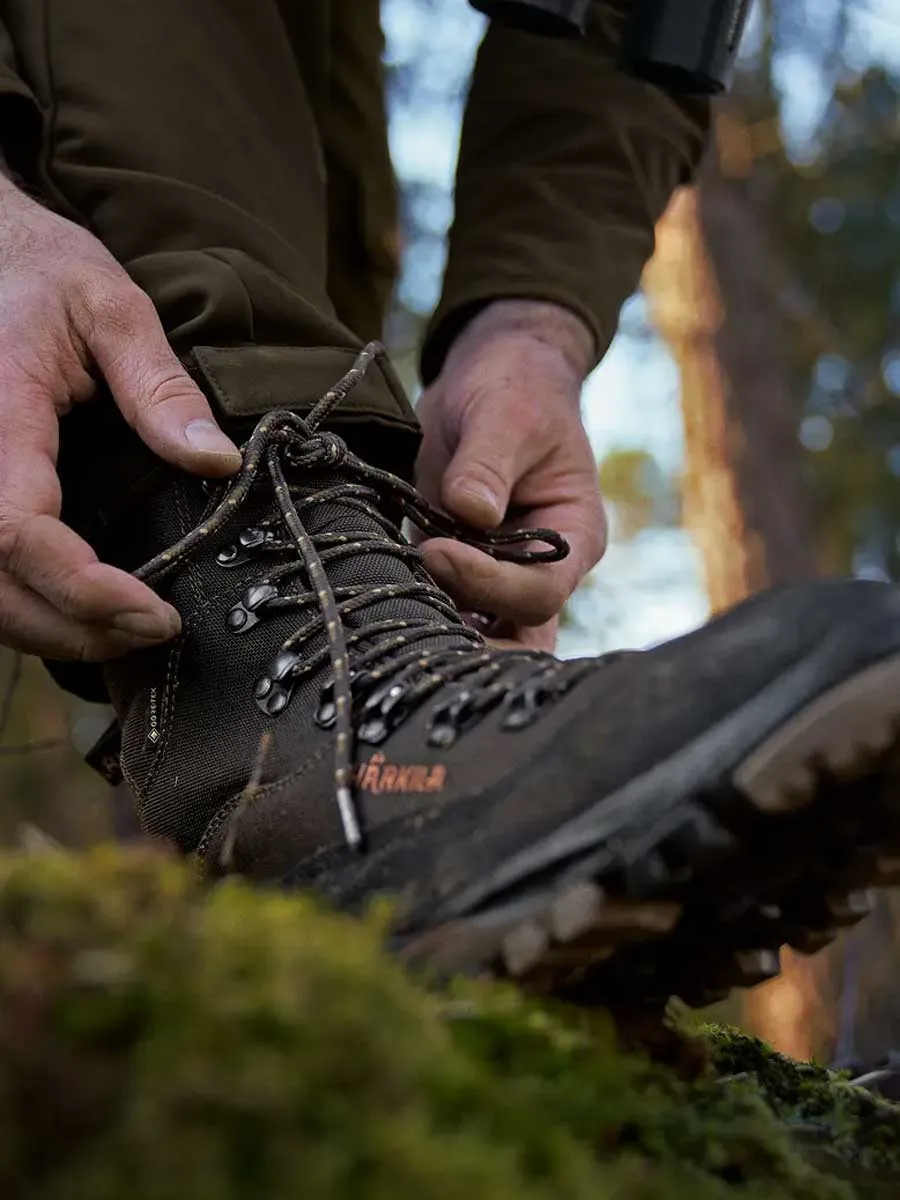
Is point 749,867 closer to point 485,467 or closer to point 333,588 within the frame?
point 333,588

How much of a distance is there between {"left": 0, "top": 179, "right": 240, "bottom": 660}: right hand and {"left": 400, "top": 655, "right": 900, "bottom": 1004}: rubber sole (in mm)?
565

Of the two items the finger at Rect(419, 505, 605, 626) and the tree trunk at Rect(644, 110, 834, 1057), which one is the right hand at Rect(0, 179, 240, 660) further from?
the tree trunk at Rect(644, 110, 834, 1057)

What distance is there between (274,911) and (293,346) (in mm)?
1004

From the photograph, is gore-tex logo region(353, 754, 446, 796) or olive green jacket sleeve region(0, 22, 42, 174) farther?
olive green jacket sleeve region(0, 22, 42, 174)

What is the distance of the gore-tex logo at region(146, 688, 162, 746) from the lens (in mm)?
1459

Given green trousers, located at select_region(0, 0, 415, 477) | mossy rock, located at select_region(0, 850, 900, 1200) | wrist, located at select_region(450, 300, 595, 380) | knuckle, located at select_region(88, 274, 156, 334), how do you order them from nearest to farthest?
1. mossy rock, located at select_region(0, 850, 900, 1200)
2. knuckle, located at select_region(88, 274, 156, 334)
3. green trousers, located at select_region(0, 0, 415, 477)
4. wrist, located at select_region(450, 300, 595, 380)

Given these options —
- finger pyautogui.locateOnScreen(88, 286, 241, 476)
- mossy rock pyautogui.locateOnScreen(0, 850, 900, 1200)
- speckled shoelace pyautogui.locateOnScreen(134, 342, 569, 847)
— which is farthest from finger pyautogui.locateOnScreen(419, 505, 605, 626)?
mossy rock pyautogui.locateOnScreen(0, 850, 900, 1200)

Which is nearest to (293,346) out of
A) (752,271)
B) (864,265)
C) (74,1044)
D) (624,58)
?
(624,58)

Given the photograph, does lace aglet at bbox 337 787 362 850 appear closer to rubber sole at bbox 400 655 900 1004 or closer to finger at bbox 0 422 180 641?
rubber sole at bbox 400 655 900 1004

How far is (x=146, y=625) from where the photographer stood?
4.51ft

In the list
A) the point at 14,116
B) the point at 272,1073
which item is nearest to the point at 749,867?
the point at 272,1073

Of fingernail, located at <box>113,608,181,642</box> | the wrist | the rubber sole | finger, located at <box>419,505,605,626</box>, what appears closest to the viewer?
A: the rubber sole

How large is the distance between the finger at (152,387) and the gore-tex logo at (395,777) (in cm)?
41

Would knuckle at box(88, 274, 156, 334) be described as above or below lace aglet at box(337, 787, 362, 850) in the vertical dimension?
above
